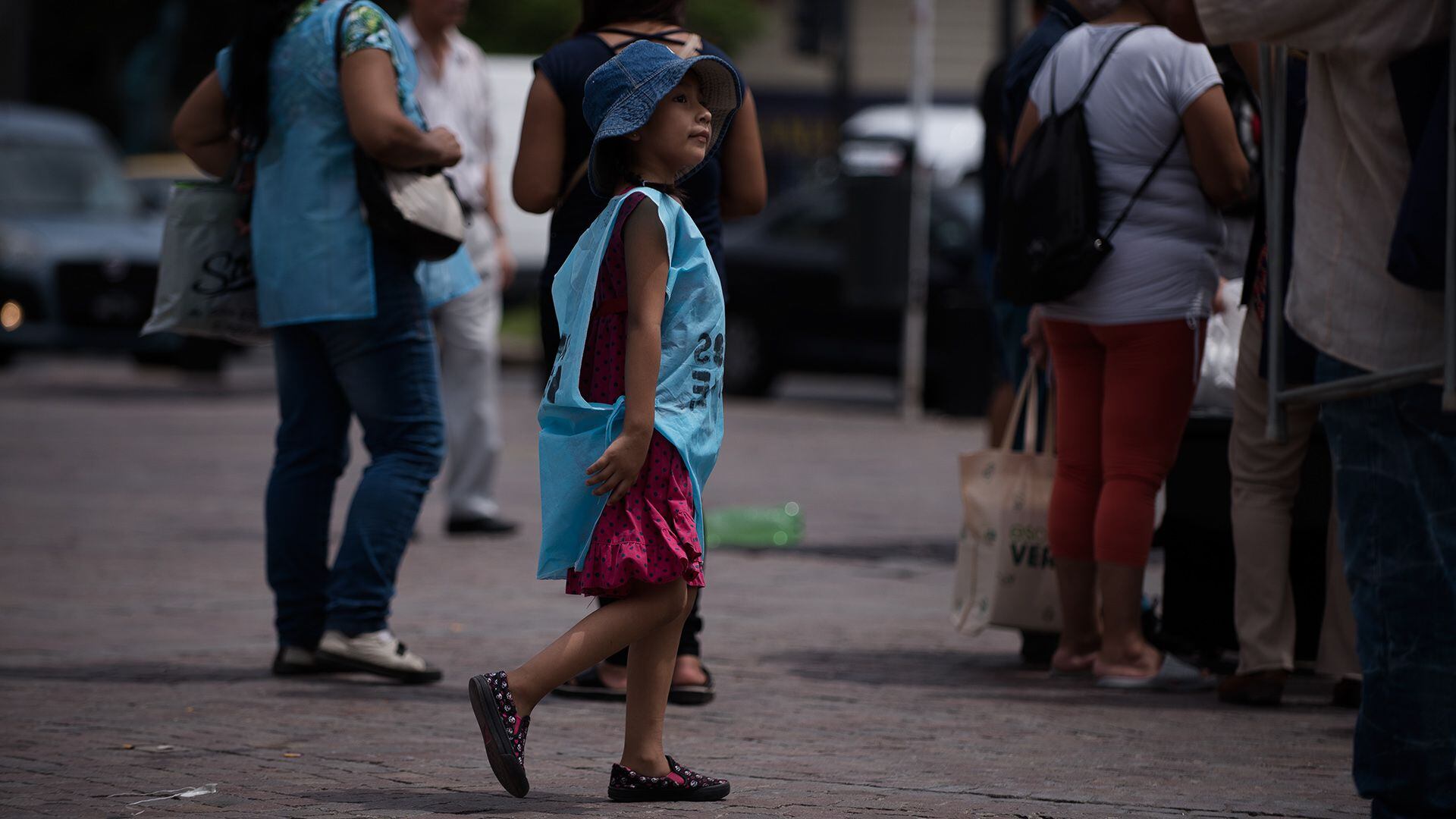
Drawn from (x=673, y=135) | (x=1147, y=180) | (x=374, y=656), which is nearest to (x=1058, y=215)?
(x=1147, y=180)

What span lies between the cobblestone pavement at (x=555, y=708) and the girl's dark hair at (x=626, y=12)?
5.46 feet

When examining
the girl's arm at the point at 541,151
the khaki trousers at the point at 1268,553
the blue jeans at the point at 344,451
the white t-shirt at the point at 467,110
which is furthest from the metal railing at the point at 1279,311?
the white t-shirt at the point at 467,110

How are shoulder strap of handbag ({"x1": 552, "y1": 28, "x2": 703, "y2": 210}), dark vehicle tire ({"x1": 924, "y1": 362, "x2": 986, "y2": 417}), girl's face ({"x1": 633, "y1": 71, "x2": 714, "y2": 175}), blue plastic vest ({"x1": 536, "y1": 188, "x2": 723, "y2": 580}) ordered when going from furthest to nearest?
dark vehicle tire ({"x1": 924, "y1": 362, "x2": 986, "y2": 417})
shoulder strap of handbag ({"x1": 552, "y1": 28, "x2": 703, "y2": 210})
girl's face ({"x1": 633, "y1": 71, "x2": 714, "y2": 175})
blue plastic vest ({"x1": 536, "y1": 188, "x2": 723, "y2": 580})

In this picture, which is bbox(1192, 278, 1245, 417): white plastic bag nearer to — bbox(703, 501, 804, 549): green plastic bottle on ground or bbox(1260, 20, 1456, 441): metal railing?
bbox(1260, 20, 1456, 441): metal railing

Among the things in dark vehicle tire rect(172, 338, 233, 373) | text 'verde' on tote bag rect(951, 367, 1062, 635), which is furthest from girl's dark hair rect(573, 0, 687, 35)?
dark vehicle tire rect(172, 338, 233, 373)

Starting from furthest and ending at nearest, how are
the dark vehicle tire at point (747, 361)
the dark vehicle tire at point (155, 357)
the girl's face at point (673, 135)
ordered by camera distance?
the dark vehicle tire at point (155, 357) < the dark vehicle tire at point (747, 361) < the girl's face at point (673, 135)

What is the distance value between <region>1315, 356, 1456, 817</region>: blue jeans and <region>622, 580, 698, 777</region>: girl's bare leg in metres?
1.26

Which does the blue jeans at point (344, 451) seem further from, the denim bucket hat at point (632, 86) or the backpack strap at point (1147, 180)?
the backpack strap at point (1147, 180)

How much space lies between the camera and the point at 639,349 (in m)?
3.85

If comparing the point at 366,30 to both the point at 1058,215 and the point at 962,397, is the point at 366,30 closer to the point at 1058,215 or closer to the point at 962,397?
the point at 1058,215

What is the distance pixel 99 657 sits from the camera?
18.9ft

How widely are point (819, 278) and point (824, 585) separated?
8796 millimetres

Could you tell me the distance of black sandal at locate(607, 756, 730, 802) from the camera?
3.95 meters

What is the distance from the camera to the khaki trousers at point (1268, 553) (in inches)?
Answer: 200
